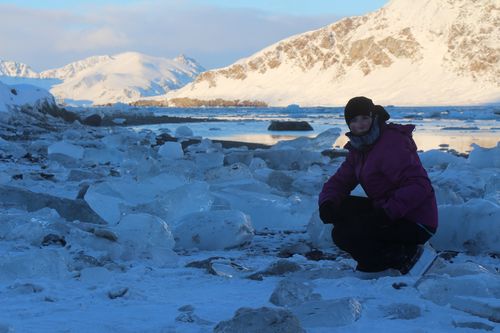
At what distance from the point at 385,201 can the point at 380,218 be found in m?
0.08

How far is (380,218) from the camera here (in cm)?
238

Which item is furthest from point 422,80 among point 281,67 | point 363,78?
point 281,67

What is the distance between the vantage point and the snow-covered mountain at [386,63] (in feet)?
299

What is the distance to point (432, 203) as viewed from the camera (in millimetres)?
2342

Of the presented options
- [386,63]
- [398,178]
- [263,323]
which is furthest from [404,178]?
[386,63]

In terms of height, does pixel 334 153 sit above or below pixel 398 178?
below

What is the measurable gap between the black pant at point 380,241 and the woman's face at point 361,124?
13.4 inches

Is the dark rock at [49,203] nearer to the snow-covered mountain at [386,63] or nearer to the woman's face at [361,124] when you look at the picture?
the woman's face at [361,124]

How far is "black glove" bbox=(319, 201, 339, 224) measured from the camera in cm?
252

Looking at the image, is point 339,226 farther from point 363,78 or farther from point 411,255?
point 363,78

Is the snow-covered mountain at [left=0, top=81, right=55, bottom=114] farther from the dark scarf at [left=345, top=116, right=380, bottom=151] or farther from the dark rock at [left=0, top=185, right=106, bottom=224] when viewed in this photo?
the dark scarf at [left=345, top=116, right=380, bottom=151]

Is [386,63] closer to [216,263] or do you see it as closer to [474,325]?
[216,263]

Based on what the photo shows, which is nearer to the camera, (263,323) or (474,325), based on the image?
(263,323)

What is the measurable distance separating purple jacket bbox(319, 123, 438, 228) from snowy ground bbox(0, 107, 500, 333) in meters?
0.25
